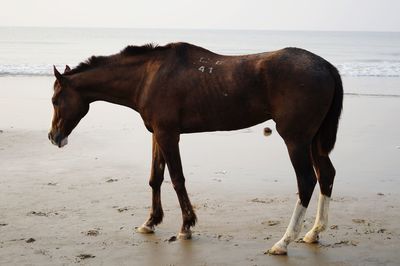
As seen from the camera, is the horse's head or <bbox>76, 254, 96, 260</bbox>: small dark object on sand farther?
the horse's head

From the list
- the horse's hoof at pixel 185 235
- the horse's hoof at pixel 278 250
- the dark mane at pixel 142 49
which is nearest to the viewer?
the horse's hoof at pixel 278 250

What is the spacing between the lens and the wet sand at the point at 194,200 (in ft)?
16.8

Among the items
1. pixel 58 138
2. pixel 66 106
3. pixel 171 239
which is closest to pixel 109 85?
pixel 66 106

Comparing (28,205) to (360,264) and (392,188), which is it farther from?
(392,188)

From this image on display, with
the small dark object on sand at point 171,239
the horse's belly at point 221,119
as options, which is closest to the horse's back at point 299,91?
the horse's belly at point 221,119

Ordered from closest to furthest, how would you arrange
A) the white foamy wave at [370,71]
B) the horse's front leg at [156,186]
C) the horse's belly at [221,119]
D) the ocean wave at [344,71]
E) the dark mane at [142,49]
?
the horse's belly at [221,119]
the dark mane at [142,49]
the horse's front leg at [156,186]
the ocean wave at [344,71]
the white foamy wave at [370,71]

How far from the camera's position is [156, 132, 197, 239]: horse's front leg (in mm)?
5395

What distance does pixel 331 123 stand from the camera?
522 cm

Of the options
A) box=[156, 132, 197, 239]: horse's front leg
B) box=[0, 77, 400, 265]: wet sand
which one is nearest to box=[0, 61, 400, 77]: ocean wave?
box=[0, 77, 400, 265]: wet sand

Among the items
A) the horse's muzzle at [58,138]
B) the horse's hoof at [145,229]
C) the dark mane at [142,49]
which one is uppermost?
the dark mane at [142,49]

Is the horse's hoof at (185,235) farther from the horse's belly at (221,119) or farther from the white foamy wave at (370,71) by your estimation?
the white foamy wave at (370,71)

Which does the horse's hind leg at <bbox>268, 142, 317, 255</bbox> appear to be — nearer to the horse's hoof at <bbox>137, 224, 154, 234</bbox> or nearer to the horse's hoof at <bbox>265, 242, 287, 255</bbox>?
the horse's hoof at <bbox>265, 242, 287, 255</bbox>

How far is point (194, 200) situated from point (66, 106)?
75.4 inches

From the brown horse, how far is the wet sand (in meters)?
0.35
